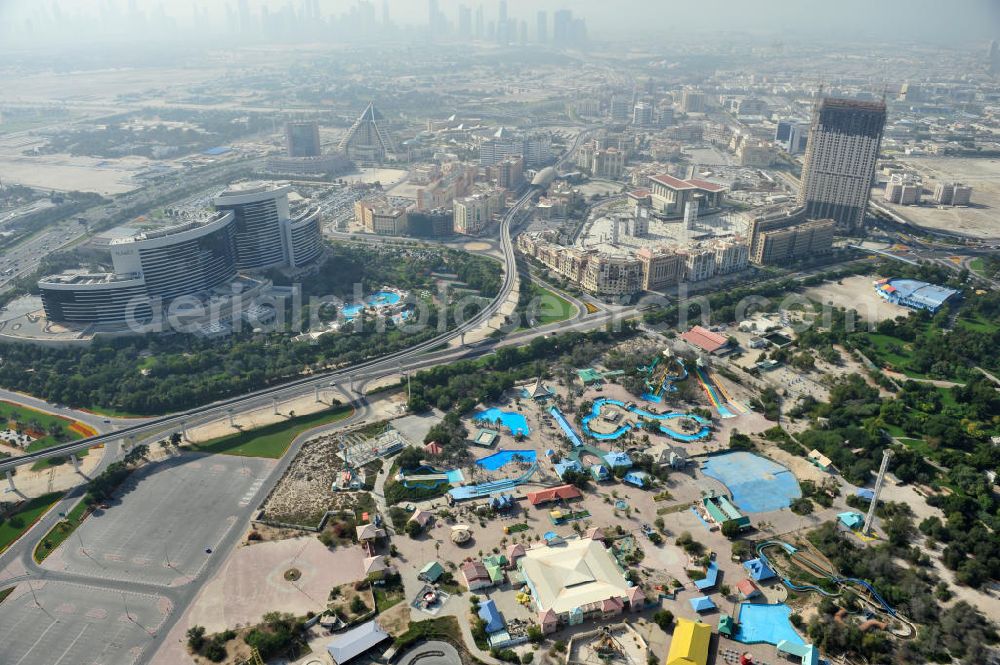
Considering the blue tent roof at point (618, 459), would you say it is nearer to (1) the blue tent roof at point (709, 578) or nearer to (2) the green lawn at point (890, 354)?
(1) the blue tent roof at point (709, 578)

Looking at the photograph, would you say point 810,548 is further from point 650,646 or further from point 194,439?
point 194,439

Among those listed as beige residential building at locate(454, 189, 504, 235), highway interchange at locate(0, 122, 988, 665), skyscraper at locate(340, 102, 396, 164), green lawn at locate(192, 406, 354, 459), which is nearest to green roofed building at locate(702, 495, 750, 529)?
highway interchange at locate(0, 122, 988, 665)

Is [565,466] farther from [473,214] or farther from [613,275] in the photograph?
[473,214]

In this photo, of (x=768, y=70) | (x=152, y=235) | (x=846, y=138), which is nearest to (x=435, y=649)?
(x=152, y=235)

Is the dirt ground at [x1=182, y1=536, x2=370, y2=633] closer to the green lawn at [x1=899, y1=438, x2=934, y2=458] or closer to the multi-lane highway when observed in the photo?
the multi-lane highway

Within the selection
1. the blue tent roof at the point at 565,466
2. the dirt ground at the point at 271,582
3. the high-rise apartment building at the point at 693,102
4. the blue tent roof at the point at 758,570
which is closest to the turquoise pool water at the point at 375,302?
the blue tent roof at the point at 565,466
